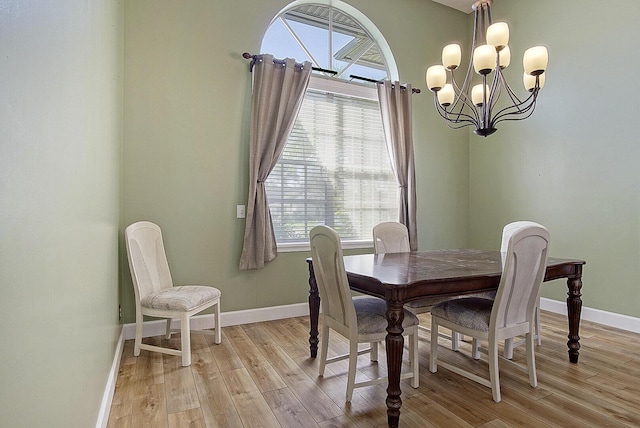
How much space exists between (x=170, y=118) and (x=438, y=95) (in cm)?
228

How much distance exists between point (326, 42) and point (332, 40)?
82 millimetres

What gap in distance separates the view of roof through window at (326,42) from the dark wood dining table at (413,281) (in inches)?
93.0

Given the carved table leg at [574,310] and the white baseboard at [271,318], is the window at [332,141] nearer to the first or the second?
the white baseboard at [271,318]

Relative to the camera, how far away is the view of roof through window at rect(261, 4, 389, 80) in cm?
376

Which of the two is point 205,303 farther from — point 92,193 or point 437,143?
point 437,143

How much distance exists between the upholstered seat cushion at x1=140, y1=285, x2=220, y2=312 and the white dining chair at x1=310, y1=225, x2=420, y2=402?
0.96 m

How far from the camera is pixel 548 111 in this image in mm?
3906

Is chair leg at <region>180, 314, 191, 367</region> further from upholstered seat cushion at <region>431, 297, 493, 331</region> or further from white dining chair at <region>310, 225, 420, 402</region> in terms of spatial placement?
upholstered seat cushion at <region>431, 297, 493, 331</region>

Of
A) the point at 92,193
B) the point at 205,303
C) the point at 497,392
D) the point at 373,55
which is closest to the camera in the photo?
the point at 92,193

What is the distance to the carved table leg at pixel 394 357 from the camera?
5.81 ft

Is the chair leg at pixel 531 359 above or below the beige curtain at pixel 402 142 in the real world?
below

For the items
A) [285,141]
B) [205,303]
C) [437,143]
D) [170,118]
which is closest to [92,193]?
[205,303]

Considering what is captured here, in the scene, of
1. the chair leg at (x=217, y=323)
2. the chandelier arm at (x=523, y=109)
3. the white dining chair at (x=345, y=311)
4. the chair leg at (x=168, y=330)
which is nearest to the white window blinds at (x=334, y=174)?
the chair leg at (x=217, y=323)

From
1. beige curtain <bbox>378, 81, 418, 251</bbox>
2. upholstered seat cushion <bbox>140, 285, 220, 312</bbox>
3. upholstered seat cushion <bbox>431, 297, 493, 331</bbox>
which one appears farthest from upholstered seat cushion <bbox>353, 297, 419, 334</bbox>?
beige curtain <bbox>378, 81, 418, 251</bbox>
